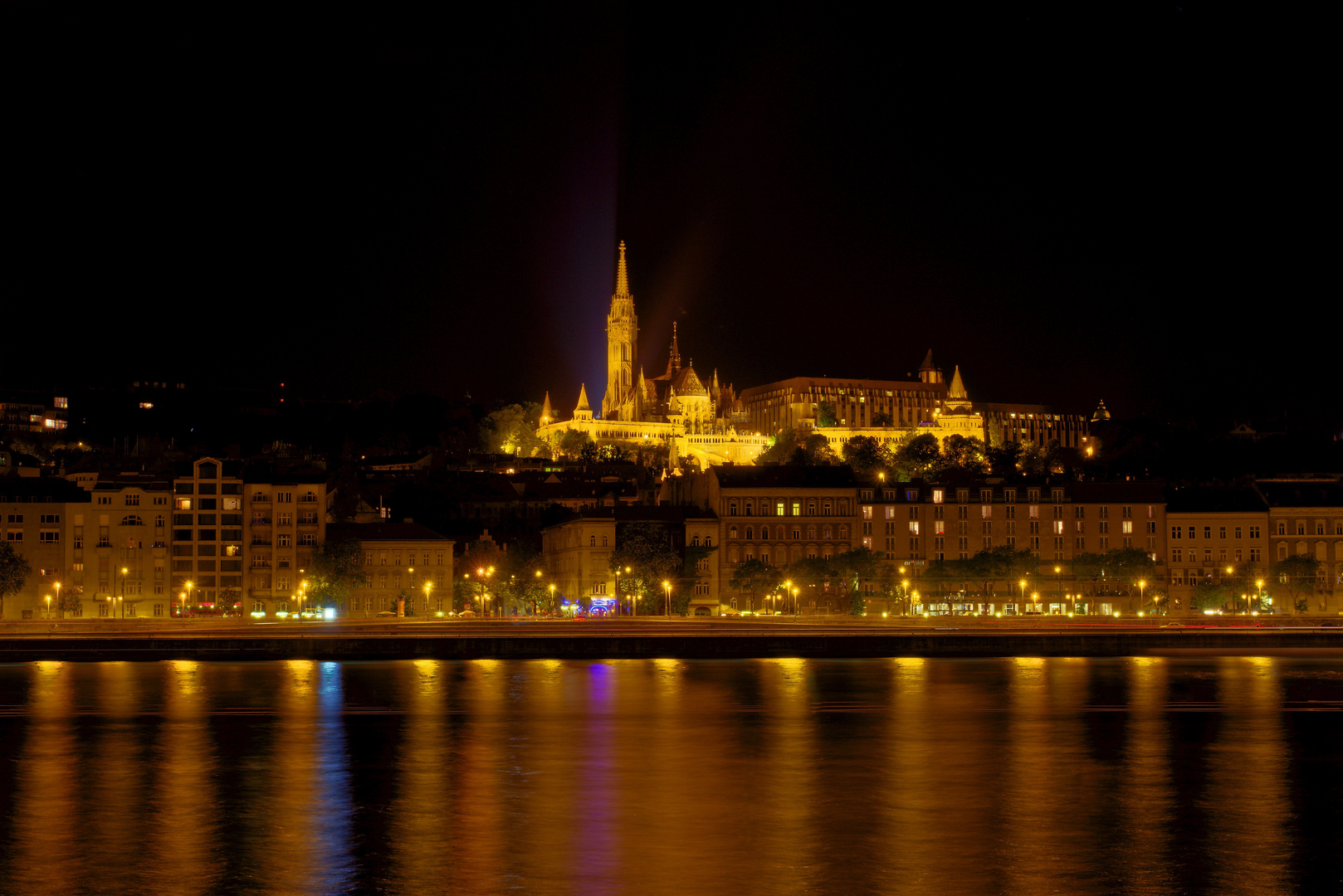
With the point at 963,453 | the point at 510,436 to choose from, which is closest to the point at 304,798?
the point at 963,453

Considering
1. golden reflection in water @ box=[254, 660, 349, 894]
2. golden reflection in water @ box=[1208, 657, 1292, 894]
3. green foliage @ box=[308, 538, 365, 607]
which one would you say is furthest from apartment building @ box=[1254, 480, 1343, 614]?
golden reflection in water @ box=[254, 660, 349, 894]

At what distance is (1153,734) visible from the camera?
137 feet

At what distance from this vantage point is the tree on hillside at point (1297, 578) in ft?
298

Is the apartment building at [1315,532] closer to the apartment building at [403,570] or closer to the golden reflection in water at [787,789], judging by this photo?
the apartment building at [403,570]

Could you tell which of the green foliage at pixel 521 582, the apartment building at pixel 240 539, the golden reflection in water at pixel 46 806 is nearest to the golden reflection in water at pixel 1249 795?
the golden reflection in water at pixel 46 806

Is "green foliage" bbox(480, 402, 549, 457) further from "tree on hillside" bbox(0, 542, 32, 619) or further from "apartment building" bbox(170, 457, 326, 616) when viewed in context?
"tree on hillside" bbox(0, 542, 32, 619)

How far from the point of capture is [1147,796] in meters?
32.3

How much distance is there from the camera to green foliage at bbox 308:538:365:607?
84.1 metres

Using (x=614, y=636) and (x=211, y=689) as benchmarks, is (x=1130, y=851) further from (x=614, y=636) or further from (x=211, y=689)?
(x=614, y=636)

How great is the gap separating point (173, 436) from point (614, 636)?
14331 cm

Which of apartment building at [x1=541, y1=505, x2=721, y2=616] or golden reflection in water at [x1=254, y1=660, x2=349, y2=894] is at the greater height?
apartment building at [x1=541, y1=505, x2=721, y2=616]

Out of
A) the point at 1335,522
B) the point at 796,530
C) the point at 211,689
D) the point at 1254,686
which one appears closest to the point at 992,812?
the point at 1254,686

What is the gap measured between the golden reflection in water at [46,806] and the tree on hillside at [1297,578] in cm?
6672

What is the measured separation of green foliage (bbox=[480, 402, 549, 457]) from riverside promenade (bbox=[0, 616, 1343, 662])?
11850cm
